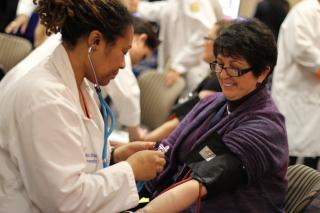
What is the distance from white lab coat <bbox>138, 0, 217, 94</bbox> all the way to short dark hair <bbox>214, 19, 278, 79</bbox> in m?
2.14

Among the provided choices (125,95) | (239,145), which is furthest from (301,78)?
(239,145)

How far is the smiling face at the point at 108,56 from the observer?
4.29 feet

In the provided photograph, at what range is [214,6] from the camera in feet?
13.0

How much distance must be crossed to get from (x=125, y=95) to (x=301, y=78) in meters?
1.42

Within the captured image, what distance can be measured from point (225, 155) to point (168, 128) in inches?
39.8

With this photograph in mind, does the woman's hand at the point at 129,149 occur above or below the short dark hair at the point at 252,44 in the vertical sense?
below

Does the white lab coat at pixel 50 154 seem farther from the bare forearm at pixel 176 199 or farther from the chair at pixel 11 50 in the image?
the chair at pixel 11 50

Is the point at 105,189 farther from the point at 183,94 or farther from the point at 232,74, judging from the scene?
the point at 183,94

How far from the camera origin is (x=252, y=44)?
5.25 ft

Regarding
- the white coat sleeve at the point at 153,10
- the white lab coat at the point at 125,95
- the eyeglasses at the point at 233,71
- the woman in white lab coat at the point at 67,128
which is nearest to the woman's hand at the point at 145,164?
the woman in white lab coat at the point at 67,128

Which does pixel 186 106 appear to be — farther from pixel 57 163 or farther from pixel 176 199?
pixel 57 163

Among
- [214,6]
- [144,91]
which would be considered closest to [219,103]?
[144,91]

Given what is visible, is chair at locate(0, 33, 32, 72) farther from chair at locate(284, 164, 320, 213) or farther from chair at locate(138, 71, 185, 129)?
chair at locate(284, 164, 320, 213)

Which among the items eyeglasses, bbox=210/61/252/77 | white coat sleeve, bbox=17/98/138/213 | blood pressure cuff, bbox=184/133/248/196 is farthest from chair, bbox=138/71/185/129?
white coat sleeve, bbox=17/98/138/213
